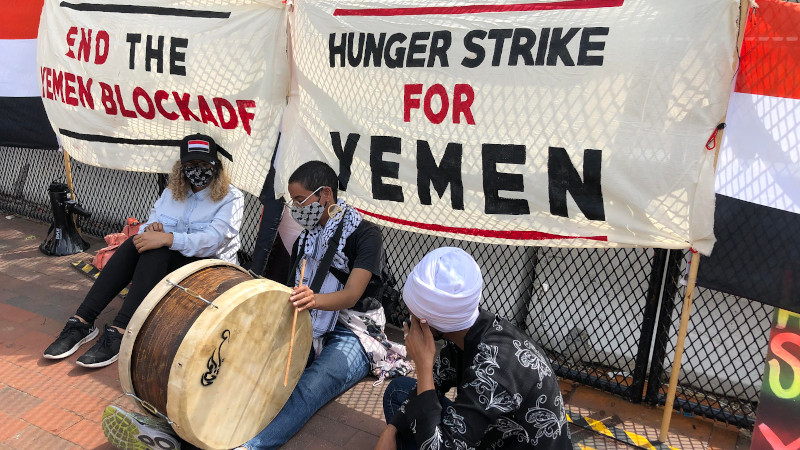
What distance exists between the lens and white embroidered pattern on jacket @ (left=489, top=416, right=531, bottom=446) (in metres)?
2.23

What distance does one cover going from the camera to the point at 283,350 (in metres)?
3.13

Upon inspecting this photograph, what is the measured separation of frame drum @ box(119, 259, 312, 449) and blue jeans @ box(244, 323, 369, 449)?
0.32ft

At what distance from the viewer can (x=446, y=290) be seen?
7.37 feet

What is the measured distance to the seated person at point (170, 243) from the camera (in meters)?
3.95

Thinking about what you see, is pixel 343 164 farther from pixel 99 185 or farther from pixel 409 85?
pixel 99 185

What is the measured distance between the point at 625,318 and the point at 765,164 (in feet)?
5.00

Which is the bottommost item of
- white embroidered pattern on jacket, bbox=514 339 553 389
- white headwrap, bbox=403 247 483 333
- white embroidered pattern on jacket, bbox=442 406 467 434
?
white embroidered pattern on jacket, bbox=442 406 467 434

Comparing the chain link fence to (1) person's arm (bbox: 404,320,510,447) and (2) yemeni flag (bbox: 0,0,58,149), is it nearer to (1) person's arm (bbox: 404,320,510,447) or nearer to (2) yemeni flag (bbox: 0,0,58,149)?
(1) person's arm (bbox: 404,320,510,447)

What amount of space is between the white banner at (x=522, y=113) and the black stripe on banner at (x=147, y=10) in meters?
0.66

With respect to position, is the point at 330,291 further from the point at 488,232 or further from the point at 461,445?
the point at 461,445

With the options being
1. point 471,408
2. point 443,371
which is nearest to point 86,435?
point 443,371

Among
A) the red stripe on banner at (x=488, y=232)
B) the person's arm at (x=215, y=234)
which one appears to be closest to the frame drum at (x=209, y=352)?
the red stripe on banner at (x=488, y=232)

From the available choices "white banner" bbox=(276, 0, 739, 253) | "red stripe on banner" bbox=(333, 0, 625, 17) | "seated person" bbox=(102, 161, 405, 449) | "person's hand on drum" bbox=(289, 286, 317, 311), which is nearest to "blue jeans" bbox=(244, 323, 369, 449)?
"seated person" bbox=(102, 161, 405, 449)

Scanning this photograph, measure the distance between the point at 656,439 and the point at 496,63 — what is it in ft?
7.19
